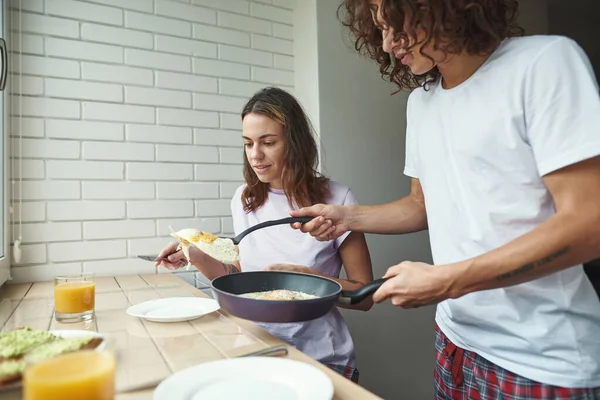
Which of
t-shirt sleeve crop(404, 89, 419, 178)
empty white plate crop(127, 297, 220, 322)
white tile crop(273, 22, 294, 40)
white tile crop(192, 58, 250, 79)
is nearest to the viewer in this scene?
empty white plate crop(127, 297, 220, 322)

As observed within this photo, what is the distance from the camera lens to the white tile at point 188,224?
205cm

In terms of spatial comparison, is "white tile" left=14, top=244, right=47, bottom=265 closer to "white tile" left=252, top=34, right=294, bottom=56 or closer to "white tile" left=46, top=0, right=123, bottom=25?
"white tile" left=46, top=0, right=123, bottom=25

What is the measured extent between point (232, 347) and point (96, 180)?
4.35ft

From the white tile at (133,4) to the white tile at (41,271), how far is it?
1.22 meters

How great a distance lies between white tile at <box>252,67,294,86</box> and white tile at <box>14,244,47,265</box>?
4.42 ft

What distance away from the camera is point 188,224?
2.12 metres

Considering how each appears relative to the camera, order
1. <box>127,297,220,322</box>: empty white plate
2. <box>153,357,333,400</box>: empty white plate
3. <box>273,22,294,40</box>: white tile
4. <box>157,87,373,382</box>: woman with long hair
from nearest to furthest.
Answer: <box>153,357,333,400</box>: empty white plate < <box>127,297,220,322</box>: empty white plate < <box>157,87,373,382</box>: woman with long hair < <box>273,22,294,40</box>: white tile

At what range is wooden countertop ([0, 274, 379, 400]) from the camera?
0.78m

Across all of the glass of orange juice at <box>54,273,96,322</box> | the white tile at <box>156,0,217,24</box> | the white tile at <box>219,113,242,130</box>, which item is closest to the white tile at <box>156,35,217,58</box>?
the white tile at <box>156,0,217,24</box>

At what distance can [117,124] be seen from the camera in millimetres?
1948

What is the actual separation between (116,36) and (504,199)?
6.05ft

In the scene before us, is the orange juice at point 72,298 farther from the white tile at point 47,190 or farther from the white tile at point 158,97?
the white tile at point 158,97

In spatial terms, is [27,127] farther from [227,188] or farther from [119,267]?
[227,188]

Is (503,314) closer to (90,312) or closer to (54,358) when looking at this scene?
(54,358)
